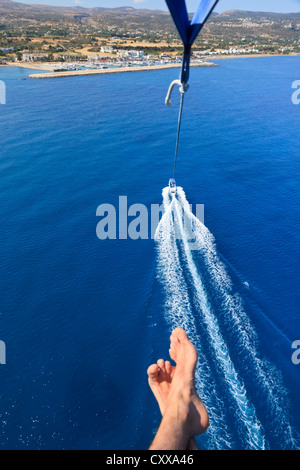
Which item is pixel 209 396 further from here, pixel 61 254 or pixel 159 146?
pixel 159 146

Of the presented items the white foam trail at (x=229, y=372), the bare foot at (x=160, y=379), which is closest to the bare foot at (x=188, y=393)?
the bare foot at (x=160, y=379)

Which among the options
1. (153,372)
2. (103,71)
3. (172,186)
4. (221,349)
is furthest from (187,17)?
(103,71)

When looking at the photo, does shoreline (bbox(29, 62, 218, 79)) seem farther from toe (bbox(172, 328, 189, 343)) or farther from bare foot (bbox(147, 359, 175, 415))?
bare foot (bbox(147, 359, 175, 415))

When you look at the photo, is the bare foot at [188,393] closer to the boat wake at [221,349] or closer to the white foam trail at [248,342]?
the boat wake at [221,349]

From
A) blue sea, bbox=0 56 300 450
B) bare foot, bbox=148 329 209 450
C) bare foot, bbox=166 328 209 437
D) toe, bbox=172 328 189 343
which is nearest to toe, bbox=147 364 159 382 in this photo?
bare foot, bbox=148 329 209 450

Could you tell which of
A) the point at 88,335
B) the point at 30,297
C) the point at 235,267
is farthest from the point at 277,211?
the point at 30,297

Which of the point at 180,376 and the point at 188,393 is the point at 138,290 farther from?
the point at 188,393
